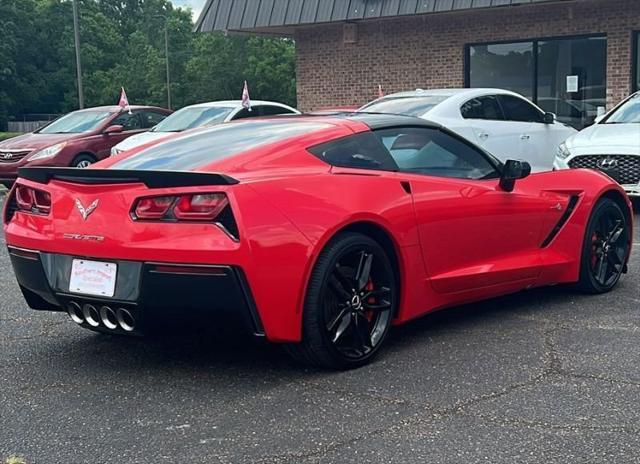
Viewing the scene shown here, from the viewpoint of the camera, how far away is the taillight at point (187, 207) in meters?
4.15

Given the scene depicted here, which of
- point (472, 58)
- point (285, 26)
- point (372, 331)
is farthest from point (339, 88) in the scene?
point (372, 331)

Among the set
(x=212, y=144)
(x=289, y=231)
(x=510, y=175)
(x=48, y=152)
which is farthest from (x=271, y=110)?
(x=289, y=231)

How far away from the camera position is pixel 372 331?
4754 mm

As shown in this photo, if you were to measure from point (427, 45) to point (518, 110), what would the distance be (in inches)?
304

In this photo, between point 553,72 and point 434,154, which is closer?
point 434,154

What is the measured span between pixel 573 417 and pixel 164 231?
79.3 inches

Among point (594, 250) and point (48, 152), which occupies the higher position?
point (48, 152)

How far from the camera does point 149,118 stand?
1627 centimetres

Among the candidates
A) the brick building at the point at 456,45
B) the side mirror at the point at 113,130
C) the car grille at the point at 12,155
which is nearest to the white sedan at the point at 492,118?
the brick building at the point at 456,45

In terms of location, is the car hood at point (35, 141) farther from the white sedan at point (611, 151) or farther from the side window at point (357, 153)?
the side window at point (357, 153)

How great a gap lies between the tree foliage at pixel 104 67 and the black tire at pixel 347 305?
63.1m

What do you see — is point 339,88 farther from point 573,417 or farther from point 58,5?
point 58,5

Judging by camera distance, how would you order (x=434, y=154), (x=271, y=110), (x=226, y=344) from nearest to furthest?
(x=226, y=344)
(x=434, y=154)
(x=271, y=110)

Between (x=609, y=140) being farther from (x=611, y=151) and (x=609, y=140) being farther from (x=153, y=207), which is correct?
(x=153, y=207)
